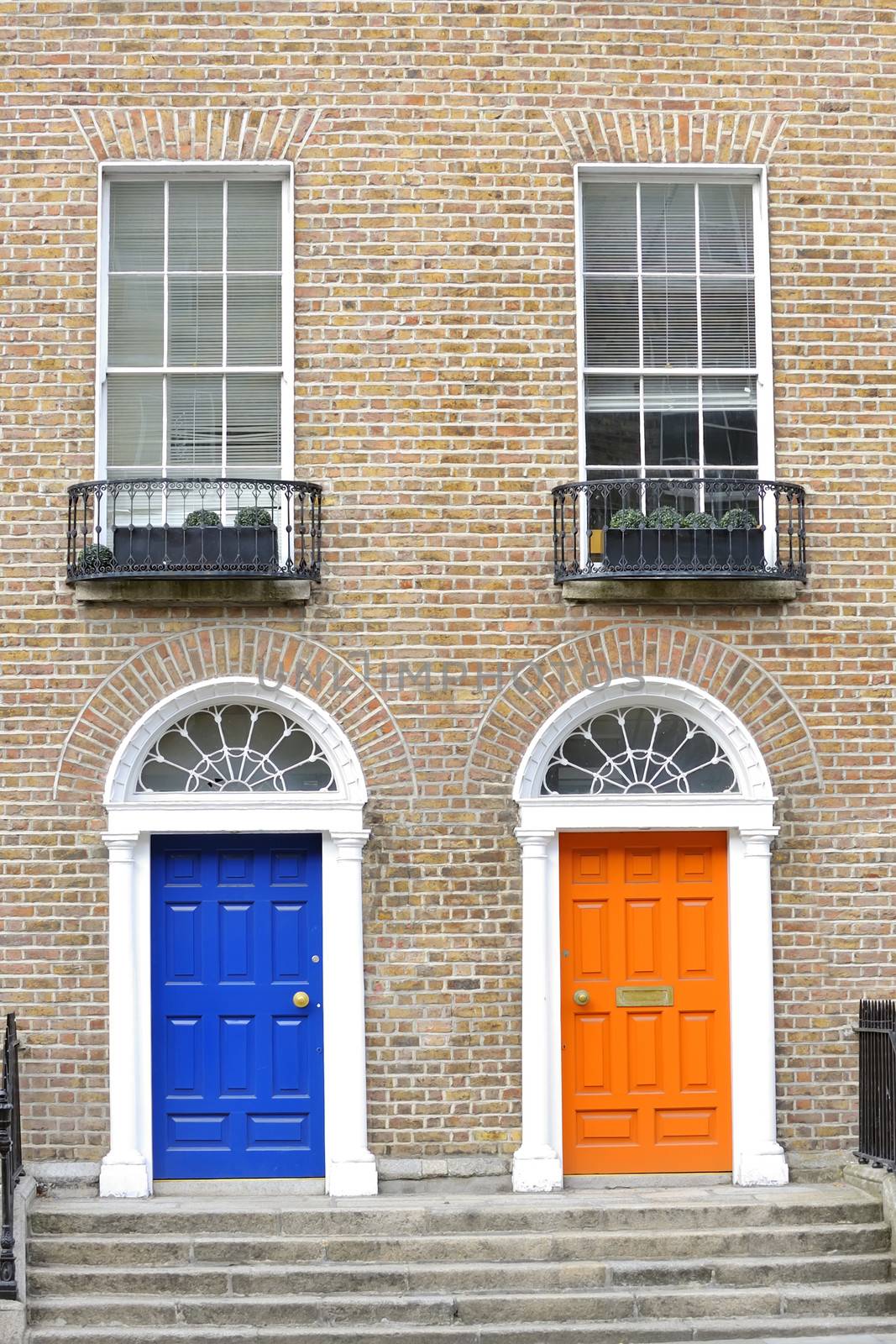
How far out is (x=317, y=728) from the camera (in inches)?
376

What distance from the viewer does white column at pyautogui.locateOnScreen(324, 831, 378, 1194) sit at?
30.2 feet

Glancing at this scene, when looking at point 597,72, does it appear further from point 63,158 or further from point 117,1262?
point 117,1262

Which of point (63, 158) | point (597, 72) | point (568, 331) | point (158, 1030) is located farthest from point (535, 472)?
point (158, 1030)

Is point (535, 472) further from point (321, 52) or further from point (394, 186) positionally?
point (321, 52)

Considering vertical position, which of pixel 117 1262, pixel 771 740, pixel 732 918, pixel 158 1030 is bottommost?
pixel 117 1262

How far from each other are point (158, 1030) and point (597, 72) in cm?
648

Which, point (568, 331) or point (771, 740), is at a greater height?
point (568, 331)

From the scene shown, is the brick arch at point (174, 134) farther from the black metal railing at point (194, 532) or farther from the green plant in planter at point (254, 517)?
the green plant in planter at point (254, 517)

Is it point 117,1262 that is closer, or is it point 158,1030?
point 117,1262

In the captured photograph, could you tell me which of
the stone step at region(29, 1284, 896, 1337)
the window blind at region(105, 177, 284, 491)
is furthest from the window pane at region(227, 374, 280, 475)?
the stone step at region(29, 1284, 896, 1337)

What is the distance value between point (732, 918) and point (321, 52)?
5911 millimetres

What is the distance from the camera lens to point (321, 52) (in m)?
9.80

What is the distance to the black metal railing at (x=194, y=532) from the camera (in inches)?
369

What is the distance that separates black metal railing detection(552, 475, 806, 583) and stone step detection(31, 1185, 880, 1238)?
11.9 feet
